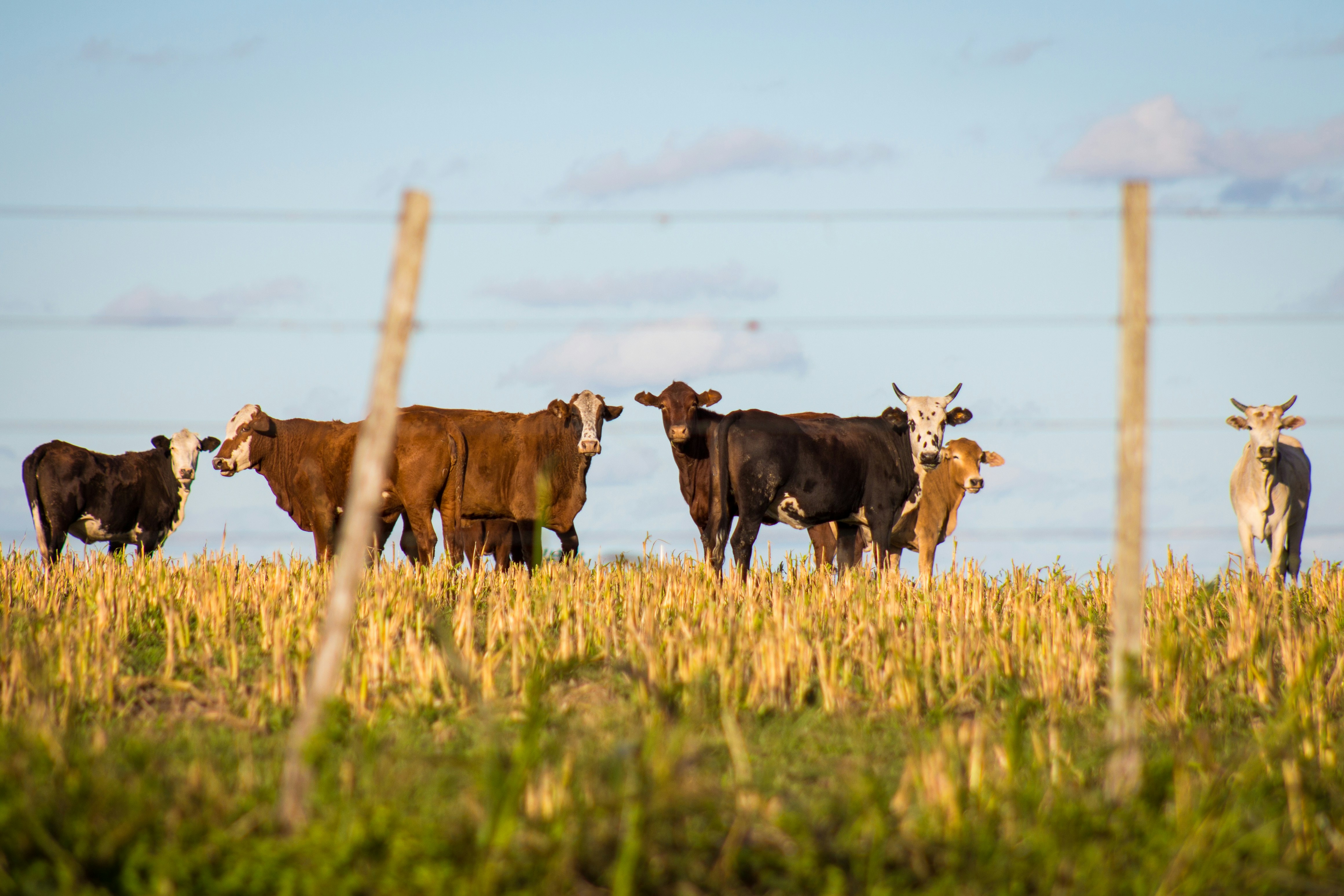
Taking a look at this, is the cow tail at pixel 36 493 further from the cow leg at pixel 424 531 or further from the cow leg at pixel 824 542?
the cow leg at pixel 824 542

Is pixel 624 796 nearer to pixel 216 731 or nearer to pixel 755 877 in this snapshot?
pixel 755 877

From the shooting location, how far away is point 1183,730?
682 centimetres

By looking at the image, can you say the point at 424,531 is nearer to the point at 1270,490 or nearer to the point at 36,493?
the point at 36,493

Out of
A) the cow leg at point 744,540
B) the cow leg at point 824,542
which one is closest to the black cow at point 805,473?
the cow leg at point 744,540

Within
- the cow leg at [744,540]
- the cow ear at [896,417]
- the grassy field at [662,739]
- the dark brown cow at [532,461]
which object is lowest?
the grassy field at [662,739]

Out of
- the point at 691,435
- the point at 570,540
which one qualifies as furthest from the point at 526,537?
the point at 691,435

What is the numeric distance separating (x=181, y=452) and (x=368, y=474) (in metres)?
14.7

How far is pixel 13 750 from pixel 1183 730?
5.71 meters

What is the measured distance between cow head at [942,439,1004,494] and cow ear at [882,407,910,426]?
2037 mm

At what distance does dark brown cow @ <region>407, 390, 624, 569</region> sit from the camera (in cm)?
1534

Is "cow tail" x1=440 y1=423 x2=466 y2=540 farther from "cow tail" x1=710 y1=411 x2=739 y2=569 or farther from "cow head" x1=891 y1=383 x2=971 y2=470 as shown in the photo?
"cow head" x1=891 y1=383 x2=971 y2=470

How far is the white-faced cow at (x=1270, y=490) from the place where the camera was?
1453 cm

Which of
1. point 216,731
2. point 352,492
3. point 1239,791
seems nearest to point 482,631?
point 216,731

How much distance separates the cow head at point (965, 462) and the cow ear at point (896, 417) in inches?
80.2
